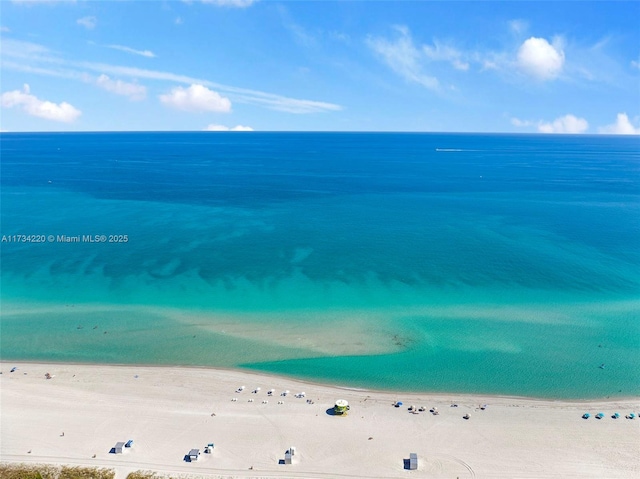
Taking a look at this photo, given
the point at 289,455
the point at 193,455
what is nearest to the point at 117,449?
the point at 193,455

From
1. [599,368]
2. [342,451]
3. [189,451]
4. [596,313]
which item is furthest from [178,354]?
[596,313]

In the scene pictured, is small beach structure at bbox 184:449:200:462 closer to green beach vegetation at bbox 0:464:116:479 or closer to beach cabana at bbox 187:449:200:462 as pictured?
beach cabana at bbox 187:449:200:462

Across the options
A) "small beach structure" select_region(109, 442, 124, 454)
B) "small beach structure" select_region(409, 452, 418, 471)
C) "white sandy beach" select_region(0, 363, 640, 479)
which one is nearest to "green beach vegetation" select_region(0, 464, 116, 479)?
"white sandy beach" select_region(0, 363, 640, 479)

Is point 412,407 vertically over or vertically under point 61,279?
under

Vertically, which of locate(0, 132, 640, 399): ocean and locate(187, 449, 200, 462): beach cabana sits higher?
locate(0, 132, 640, 399): ocean

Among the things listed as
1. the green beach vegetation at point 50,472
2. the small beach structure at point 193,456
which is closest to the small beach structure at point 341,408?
the small beach structure at point 193,456

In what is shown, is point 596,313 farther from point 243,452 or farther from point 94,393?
point 94,393

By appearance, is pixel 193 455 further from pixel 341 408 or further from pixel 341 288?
pixel 341 288
